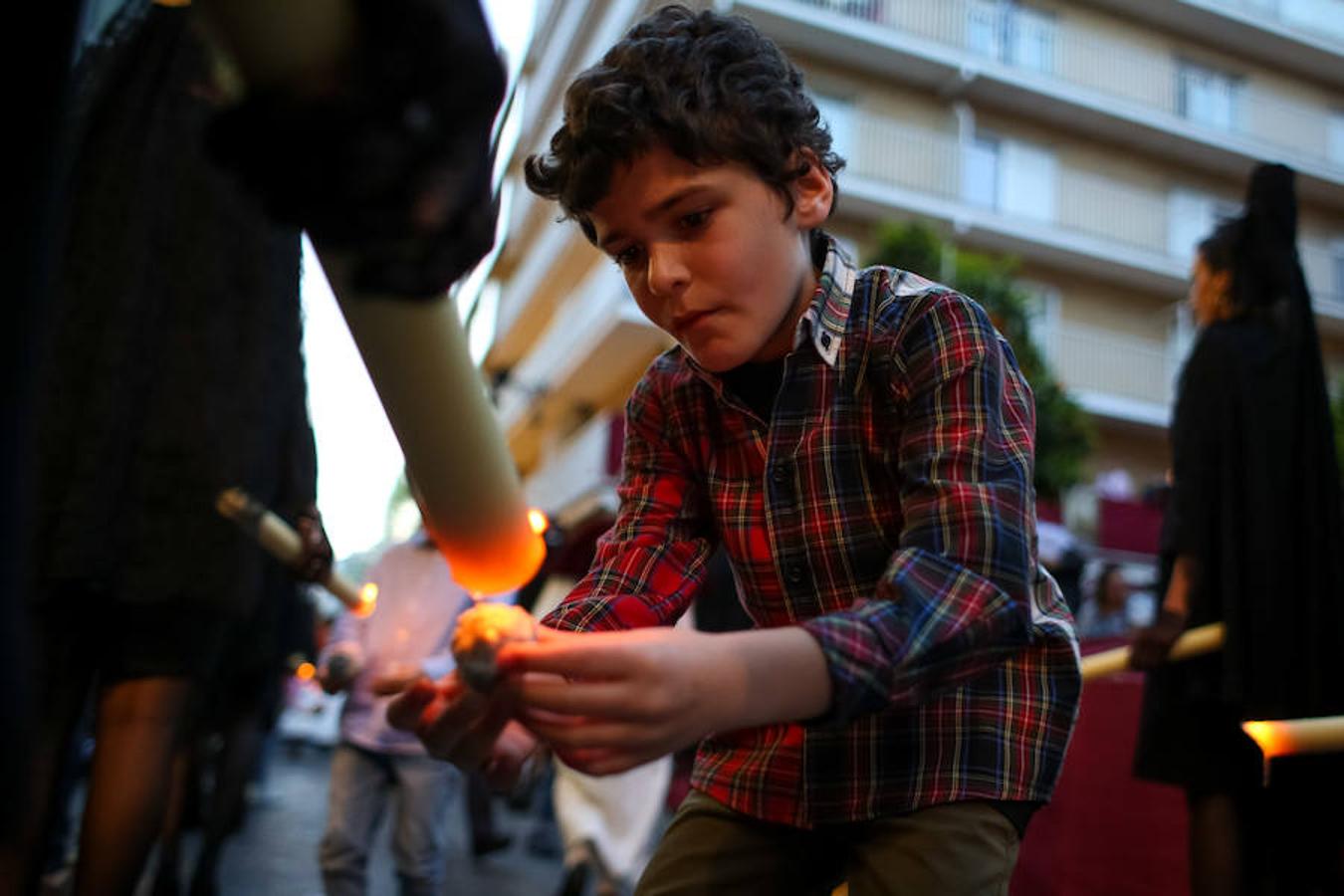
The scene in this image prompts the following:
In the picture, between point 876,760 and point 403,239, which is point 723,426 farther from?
point 403,239

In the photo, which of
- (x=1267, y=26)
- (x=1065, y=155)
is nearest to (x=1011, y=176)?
(x=1065, y=155)

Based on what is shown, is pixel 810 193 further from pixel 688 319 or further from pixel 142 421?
pixel 142 421

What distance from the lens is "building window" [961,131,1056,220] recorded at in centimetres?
1897

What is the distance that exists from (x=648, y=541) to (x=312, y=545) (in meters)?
1.14

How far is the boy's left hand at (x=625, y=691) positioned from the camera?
2.74 ft

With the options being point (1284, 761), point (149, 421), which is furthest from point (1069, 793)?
point (149, 421)

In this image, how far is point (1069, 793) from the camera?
3605mm

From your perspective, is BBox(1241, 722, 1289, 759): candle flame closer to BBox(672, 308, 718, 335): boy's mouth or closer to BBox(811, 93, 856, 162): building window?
BBox(672, 308, 718, 335): boy's mouth

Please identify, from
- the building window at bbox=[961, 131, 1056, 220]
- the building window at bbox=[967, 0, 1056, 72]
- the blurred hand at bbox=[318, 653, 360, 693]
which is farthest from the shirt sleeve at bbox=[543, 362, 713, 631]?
the building window at bbox=[967, 0, 1056, 72]

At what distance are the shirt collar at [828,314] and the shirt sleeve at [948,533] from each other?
0.10 m

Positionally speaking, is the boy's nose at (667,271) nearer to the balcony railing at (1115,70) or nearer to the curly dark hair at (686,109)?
the curly dark hair at (686,109)

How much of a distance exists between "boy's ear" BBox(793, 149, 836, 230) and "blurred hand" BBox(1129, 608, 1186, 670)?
157 centimetres

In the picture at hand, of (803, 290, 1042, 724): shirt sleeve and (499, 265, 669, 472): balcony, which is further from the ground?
(499, 265, 669, 472): balcony

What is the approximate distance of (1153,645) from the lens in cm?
263
